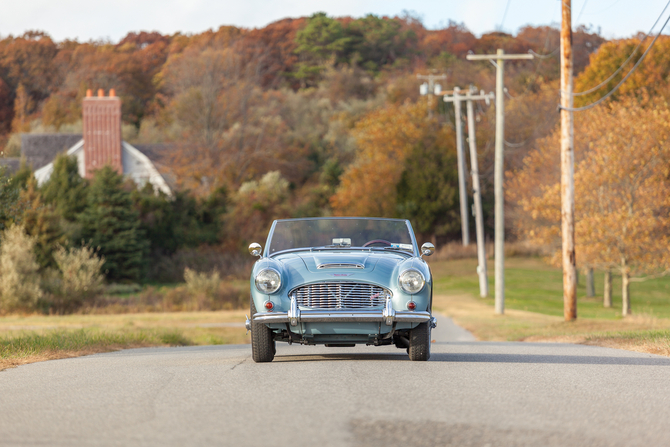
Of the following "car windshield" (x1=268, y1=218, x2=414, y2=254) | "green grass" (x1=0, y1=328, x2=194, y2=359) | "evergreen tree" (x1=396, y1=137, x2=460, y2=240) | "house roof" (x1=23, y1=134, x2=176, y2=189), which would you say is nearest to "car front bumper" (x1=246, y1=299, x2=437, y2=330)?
"car windshield" (x1=268, y1=218, x2=414, y2=254)

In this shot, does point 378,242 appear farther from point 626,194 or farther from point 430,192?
point 430,192

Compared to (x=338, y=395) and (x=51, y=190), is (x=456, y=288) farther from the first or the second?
(x=338, y=395)

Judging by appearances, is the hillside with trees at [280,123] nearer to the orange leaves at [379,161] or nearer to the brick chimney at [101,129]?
the orange leaves at [379,161]

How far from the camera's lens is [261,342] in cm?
1068

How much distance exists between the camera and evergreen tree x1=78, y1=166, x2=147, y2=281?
48812 millimetres

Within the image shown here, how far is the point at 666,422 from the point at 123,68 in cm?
7959

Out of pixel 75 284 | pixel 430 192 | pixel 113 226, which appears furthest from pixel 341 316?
pixel 430 192

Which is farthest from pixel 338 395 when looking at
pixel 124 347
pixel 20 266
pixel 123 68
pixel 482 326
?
pixel 123 68

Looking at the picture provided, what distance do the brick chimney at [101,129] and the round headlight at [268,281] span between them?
164 ft

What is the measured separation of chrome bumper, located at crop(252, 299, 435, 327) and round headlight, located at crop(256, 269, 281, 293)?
0.26 metres

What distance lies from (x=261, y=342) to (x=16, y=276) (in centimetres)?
2748

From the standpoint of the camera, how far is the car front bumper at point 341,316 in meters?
9.92

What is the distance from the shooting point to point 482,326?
27.0 metres

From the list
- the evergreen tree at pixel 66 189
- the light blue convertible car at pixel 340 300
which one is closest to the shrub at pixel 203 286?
the evergreen tree at pixel 66 189
